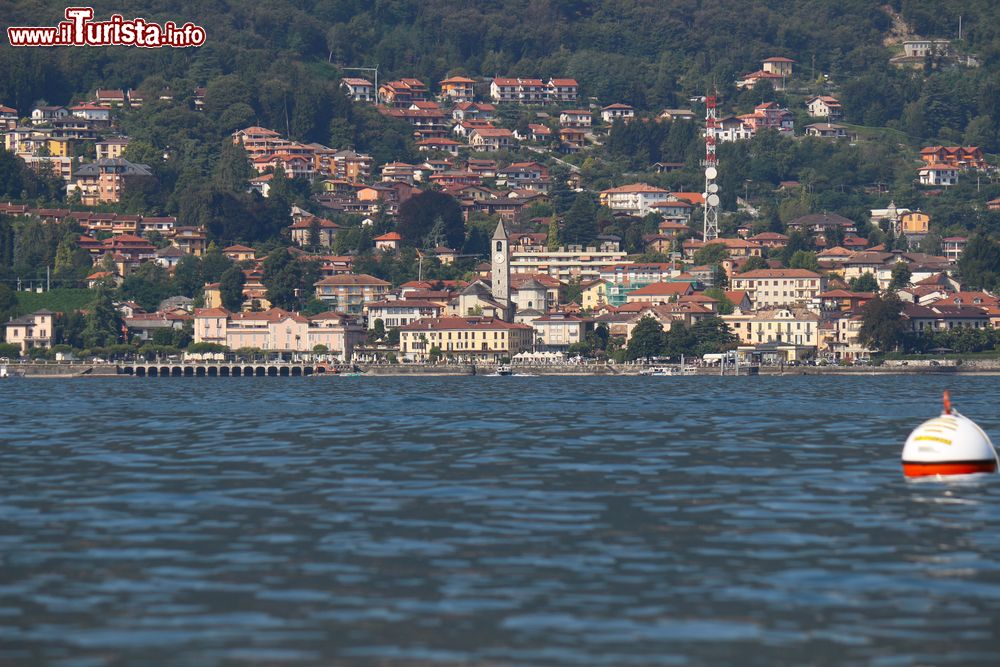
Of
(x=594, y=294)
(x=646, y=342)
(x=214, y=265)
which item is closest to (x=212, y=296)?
(x=214, y=265)

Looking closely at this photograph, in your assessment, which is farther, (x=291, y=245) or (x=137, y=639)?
(x=291, y=245)

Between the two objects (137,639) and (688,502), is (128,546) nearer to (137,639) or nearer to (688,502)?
(137,639)

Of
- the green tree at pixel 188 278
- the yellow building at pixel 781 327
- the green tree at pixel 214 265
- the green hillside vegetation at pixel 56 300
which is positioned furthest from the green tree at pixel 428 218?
the yellow building at pixel 781 327

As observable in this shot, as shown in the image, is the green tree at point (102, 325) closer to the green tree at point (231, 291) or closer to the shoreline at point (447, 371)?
the shoreline at point (447, 371)

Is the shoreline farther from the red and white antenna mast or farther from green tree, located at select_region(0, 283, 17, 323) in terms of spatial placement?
the red and white antenna mast

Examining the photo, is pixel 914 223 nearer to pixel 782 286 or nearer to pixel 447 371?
pixel 782 286

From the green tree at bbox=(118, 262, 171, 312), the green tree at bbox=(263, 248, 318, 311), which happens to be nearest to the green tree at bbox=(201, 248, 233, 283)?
the green tree at bbox=(118, 262, 171, 312)

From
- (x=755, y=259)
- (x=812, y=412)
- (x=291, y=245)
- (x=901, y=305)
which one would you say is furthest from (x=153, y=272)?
(x=812, y=412)
